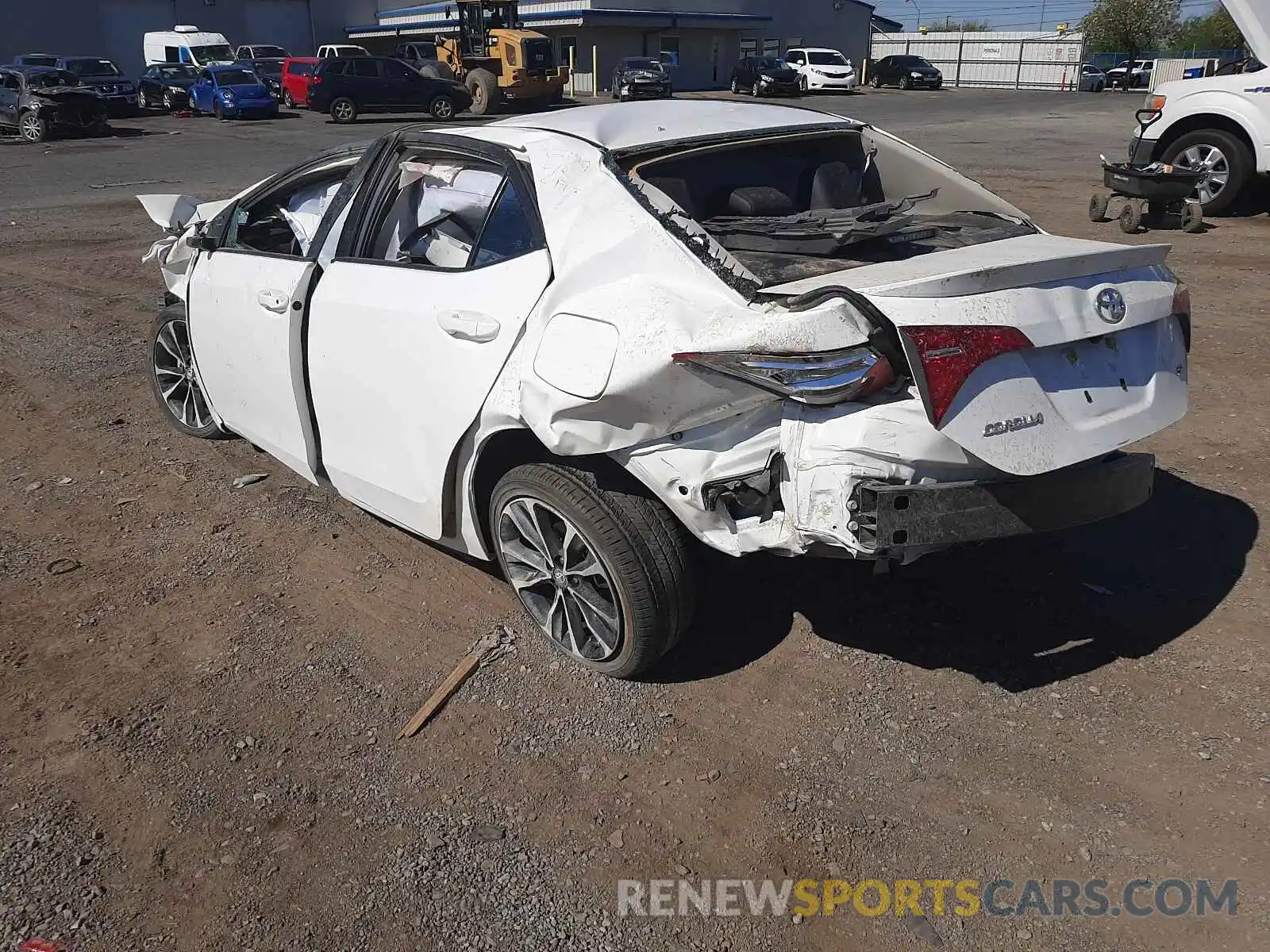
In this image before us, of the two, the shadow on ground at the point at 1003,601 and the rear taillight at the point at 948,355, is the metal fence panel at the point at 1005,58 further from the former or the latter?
the rear taillight at the point at 948,355

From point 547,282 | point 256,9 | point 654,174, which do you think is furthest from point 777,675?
point 256,9

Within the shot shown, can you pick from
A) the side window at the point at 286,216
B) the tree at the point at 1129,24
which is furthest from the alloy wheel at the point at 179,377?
the tree at the point at 1129,24

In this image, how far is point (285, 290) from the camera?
3.96 metres

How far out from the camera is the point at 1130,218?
418 inches

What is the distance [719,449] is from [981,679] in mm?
1291

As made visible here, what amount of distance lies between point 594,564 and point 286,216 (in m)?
2.54

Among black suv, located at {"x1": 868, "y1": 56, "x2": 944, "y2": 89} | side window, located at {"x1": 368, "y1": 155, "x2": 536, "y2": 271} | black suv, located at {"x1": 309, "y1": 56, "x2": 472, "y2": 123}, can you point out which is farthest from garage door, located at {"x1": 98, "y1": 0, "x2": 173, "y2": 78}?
side window, located at {"x1": 368, "y1": 155, "x2": 536, "y2": 271}

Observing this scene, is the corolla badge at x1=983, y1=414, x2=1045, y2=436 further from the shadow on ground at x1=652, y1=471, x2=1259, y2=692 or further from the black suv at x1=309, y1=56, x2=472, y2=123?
the black suv at x1=309, y1=56, x2=472, y2=123

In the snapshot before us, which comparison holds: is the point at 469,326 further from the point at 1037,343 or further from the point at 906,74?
the point at 906,74

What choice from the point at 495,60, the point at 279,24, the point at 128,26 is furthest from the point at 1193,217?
the point at 279,24

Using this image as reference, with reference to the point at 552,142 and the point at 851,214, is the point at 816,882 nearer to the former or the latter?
the point at 851,214

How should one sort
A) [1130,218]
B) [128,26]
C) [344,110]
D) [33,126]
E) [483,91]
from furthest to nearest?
1. [128,26]
2. [483,91]
3. [344,110]
4. [33,126]
5. [1130,218]

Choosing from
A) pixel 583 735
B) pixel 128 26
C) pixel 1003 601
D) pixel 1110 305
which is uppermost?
pixel 128 26

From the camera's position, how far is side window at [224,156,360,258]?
15.0 feet
